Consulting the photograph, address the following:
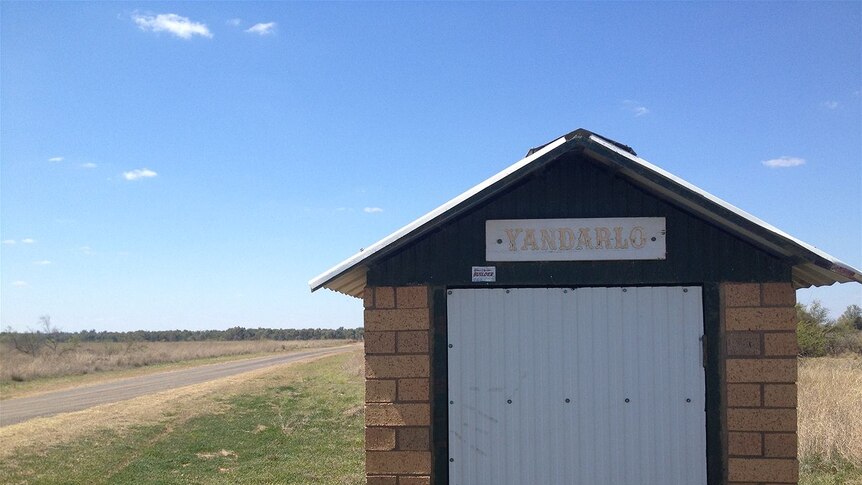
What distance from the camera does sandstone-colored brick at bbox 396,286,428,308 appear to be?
631 centimetres

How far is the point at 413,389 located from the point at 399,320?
0.56m

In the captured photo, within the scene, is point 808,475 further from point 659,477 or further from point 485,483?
point 485,483

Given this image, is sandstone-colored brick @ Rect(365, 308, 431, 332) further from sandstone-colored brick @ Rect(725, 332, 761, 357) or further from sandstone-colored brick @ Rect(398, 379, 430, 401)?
sandstone-colored brick @ Rect(725, 332, 761, 357)

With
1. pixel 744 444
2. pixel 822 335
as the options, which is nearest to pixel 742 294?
pixel 744 444

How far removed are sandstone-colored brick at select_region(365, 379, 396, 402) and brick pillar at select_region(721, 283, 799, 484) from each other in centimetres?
259

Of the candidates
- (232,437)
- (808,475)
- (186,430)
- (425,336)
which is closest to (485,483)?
(425,336)

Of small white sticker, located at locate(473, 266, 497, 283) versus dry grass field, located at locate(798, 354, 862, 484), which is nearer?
Answer: small white sticker, located at locate(473, 266, 497, 283)

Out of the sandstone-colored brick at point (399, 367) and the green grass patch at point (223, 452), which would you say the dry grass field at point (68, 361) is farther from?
the sandstone-colored brick at point (399, 367)

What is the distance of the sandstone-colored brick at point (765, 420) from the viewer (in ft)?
19.7

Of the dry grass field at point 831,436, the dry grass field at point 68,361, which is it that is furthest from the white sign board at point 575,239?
the dry grass field at point 68,361

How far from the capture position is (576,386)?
6.24 metres

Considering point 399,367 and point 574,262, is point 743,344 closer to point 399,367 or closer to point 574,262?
point 574,262

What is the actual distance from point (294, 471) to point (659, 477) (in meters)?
7.89

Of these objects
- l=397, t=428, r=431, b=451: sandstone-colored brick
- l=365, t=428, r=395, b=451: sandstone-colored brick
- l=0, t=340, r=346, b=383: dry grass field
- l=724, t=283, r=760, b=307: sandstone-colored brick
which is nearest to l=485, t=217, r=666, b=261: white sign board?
l=724, t=283, r=760, b=307: sandstone-colored brick
